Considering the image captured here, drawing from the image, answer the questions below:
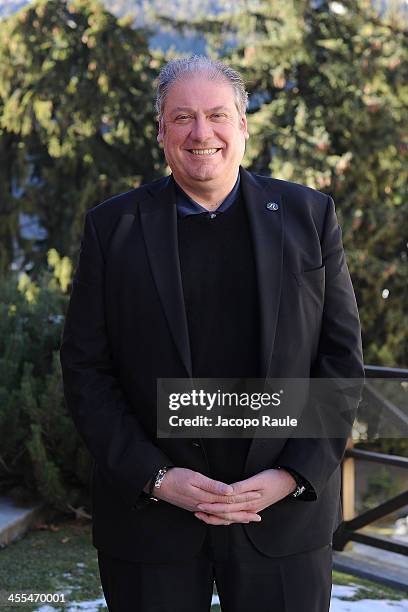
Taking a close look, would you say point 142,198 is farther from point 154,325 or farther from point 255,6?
point 255,6

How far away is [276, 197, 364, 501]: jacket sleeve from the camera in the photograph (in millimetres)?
2004

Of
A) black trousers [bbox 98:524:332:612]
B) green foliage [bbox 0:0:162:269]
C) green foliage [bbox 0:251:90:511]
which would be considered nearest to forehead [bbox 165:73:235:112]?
black trousers [bbox 98:524:332:612]

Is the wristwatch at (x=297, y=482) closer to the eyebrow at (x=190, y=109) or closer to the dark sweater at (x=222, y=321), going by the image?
the dark sweater at (x=222, y=321)

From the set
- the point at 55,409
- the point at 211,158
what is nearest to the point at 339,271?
the point at 211,158

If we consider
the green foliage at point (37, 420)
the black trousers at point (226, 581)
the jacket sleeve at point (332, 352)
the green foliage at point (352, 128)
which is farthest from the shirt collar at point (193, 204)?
the green foliage at point (352, 128)

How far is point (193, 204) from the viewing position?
2.11 metres

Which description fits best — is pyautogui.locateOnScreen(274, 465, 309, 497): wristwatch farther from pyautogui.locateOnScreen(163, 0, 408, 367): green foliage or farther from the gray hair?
pyautogui.locateOnScreen(163, 0, 408, 367): green foliage

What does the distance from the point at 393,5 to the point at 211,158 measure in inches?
378

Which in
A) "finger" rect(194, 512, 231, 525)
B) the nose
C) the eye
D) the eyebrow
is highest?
the eyebrow

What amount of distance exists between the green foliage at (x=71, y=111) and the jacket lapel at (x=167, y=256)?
322 inches

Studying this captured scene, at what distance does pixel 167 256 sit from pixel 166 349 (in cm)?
22

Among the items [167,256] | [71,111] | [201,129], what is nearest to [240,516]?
[167,256]

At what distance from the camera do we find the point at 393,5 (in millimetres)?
10703

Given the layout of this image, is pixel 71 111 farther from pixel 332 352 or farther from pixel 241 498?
pixel 241 498
